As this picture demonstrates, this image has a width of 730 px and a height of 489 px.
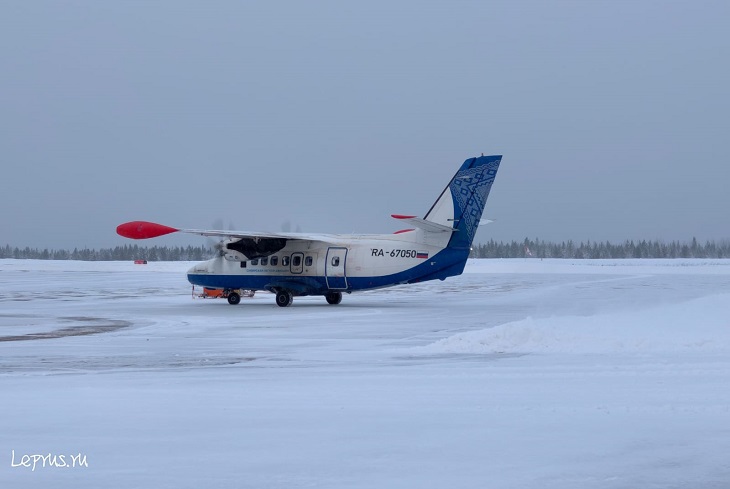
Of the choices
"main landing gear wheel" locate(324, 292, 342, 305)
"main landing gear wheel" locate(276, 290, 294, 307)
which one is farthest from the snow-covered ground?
"main landing gear wheel" locate(324, 292, 342, 305)

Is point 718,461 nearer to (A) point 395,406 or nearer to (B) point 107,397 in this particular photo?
(A) point 395,406

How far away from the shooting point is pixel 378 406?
10.5 meters

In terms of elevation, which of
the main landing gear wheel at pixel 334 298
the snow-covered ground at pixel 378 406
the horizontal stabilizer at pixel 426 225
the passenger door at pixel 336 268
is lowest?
the snow-covered ground at pixel 378 406

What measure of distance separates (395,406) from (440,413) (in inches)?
27.2

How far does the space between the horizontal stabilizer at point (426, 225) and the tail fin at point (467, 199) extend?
0.26 metres

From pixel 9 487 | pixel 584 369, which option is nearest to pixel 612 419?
pixel 584 369

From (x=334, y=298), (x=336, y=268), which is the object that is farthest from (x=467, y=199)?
(x=334, y=298)

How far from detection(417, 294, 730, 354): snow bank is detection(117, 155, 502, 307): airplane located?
12997 mm

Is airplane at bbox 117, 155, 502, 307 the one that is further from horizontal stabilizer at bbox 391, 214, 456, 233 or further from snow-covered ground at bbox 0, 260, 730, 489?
snow-covered ground at bbox 0, 260, 730, 489

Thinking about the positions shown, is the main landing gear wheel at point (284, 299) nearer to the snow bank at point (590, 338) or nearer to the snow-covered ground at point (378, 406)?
the snow-covered ground at point (378, 406)

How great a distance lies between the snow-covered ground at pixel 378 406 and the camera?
24.4 ft

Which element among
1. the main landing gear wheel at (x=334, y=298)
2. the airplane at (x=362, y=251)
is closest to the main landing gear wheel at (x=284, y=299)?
the airplane at (x=362, y=251)

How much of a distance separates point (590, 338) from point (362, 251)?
17083 mm

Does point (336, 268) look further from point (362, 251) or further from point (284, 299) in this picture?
point (284, 299)
